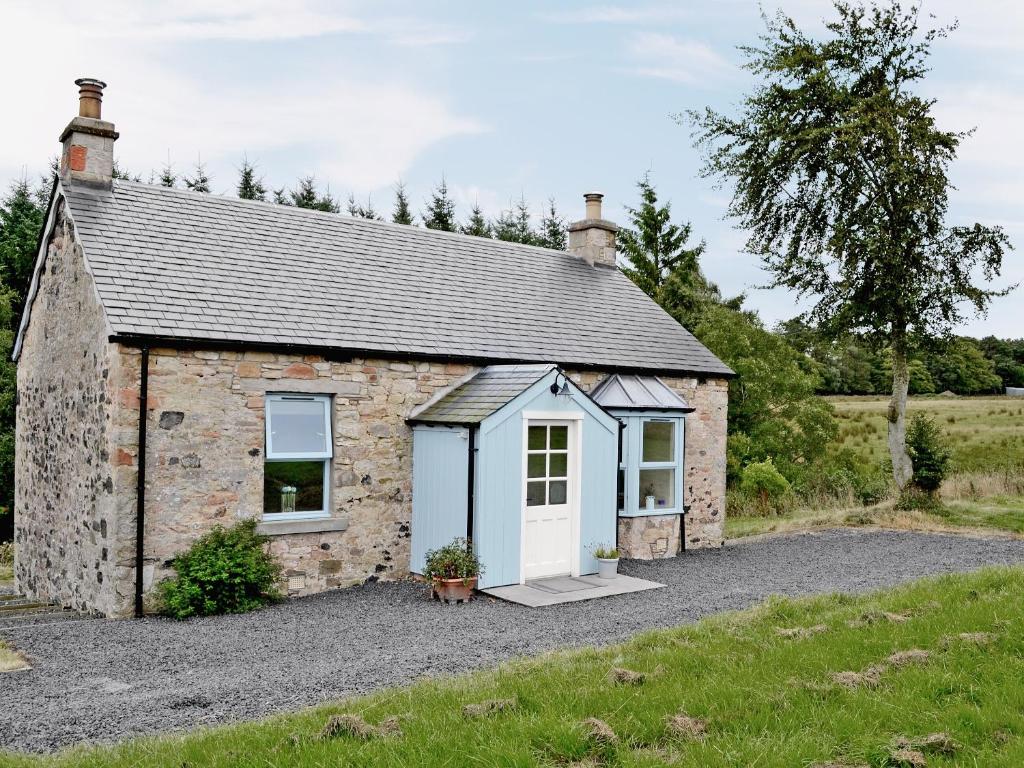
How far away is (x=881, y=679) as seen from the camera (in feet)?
19.0

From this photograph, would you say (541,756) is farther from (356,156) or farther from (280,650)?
(356,156)

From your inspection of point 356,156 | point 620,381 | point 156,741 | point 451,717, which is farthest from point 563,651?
point 356,156

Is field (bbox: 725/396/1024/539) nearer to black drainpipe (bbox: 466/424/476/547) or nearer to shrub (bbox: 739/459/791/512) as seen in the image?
shrub (bbox: 739/459/791/512)

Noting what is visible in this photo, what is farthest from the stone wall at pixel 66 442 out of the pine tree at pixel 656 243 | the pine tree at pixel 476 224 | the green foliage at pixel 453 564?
the pine tree at pixel 656 243

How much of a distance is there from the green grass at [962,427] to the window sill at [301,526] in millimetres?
20030

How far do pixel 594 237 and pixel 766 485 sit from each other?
27.3 feet

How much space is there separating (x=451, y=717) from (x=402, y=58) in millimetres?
9642

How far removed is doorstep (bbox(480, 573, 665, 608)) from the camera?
424 inches

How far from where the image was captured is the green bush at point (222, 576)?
10125mm

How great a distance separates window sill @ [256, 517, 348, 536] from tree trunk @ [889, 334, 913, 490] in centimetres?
1437

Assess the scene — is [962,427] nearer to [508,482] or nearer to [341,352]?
[508,482]

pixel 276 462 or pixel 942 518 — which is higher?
pixel 276 462

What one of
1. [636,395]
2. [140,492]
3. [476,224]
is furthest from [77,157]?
[476,224]

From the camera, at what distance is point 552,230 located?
39219 mm
